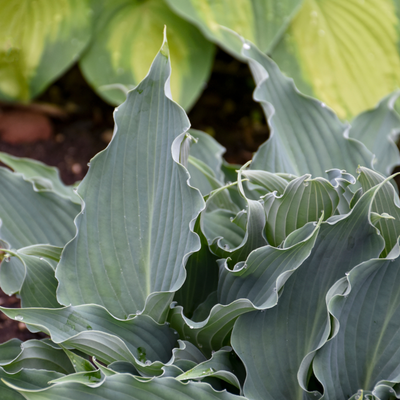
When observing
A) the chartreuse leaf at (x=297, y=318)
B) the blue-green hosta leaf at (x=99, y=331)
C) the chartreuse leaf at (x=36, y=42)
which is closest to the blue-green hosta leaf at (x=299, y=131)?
the chartreuse leaf at (x=297, y=318)

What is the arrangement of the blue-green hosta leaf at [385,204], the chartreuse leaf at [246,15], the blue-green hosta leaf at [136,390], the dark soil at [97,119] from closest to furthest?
the blue-green hosta leaf at [136,390] < the blue-green hosta leaf at [385,204] < the chartreuse leaf at [246,15] < the dark soil at [97,119]

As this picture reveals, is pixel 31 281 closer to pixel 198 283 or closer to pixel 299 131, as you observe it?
pixel 198 283

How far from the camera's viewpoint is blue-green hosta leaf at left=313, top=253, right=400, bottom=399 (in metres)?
0.82

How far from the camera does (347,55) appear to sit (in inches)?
77.6

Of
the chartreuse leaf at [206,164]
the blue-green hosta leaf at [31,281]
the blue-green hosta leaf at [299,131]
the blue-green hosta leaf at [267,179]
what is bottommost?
the blue-green hosta leaf at [31,281]

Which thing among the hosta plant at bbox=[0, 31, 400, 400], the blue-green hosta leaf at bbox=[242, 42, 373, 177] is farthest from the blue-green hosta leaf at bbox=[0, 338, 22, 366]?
the blue-green hosta leaf at bbox=[242, 42, 373, 177]

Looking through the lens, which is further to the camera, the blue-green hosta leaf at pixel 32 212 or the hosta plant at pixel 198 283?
the blue-green hosta leaf at pixel 32 212

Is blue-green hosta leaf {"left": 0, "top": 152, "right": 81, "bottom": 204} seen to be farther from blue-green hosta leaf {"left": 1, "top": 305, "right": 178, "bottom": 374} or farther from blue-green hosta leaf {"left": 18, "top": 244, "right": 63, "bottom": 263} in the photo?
blue-green hosta leaf {"left": 1, "top": 305, "right": 178, "bottom": 374}

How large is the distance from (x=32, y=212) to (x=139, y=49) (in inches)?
46.8

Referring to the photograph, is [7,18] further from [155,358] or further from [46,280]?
[155,358]

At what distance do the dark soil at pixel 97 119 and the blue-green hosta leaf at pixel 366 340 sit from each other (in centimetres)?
149

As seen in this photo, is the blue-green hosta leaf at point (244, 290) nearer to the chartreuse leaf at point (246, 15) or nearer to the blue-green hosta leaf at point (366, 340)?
the blue-green hosta leaf at point (366, 340)

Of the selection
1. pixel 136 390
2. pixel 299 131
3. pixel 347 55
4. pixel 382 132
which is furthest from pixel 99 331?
pixel 347 55

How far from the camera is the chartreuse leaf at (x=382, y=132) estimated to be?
3.98ft
